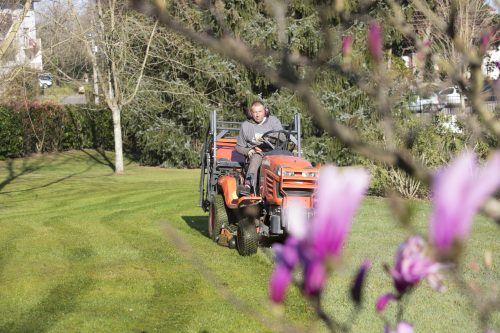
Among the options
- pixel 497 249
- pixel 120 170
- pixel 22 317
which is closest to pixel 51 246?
pixel 22 317

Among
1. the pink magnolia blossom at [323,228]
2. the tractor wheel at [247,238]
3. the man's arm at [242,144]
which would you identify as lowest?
the tractor wheel at [247,238]

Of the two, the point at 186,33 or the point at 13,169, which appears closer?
the point at 186,33

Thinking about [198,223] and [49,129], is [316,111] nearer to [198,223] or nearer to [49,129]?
[198,223]

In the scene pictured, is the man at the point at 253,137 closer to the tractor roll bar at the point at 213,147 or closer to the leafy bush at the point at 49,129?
the tractor roll bar at the point at 213,147

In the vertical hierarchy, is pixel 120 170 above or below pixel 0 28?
below

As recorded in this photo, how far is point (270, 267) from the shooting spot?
8969mm

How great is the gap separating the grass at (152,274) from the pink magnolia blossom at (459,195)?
12.4 inches

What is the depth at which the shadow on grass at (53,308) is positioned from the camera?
256 inches

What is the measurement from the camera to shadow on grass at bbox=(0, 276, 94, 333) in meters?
6.50

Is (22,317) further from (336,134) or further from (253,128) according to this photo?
(336,134)

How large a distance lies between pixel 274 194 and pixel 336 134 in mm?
7845

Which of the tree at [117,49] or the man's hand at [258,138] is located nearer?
the man's hand at [258,138]

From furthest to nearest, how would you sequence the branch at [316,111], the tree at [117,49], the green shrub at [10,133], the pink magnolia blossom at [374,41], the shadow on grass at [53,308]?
the green shrub at [10,133], the tree at [117,49], the shadow on grass at [53,308], the pink magnolia blossom at [374,41], the branch at [316,111]

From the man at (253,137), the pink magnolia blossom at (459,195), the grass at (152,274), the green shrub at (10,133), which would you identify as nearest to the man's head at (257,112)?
the man at (253,137)
